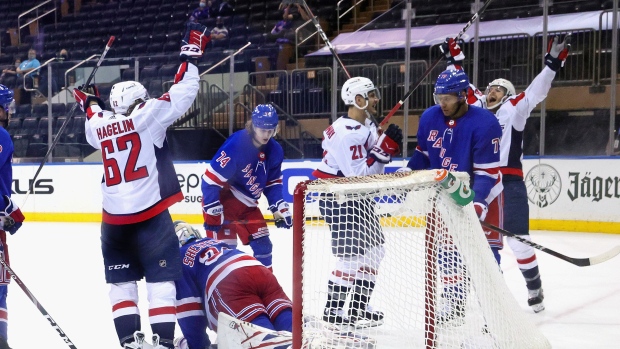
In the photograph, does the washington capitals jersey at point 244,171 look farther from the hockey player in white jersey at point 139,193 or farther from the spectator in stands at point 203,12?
the spectator in stands at point 203,12

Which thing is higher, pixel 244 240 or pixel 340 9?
pixel 340 9

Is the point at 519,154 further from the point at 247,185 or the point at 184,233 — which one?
the point at 184,233

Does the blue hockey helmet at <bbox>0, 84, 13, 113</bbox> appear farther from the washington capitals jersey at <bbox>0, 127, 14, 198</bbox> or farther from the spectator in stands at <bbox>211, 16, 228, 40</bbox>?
the spectator in stands at <bbox>211, 16, 228, 40</bbox>

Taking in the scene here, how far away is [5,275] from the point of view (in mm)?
3012

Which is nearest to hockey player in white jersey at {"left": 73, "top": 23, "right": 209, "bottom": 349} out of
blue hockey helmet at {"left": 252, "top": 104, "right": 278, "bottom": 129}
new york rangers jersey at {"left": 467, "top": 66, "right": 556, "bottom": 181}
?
blue hockey helmet at {"left": 252, "top": 104, "right": 278, "bottom": 129}

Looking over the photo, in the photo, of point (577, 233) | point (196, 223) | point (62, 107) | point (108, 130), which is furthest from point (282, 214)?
point (62, 107)

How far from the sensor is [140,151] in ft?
9.27

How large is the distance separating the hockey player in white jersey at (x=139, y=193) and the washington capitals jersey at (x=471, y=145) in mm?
1049

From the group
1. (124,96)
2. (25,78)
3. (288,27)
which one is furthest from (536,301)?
(25,78)

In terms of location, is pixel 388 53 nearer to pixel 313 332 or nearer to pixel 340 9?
pixel 340 9

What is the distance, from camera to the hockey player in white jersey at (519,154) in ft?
13.0

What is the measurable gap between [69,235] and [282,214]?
414 cm

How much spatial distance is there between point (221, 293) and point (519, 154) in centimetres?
199

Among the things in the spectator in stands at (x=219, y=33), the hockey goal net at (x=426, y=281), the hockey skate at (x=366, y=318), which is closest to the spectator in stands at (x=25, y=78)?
the spectator in stands at (x=219, y=33)
